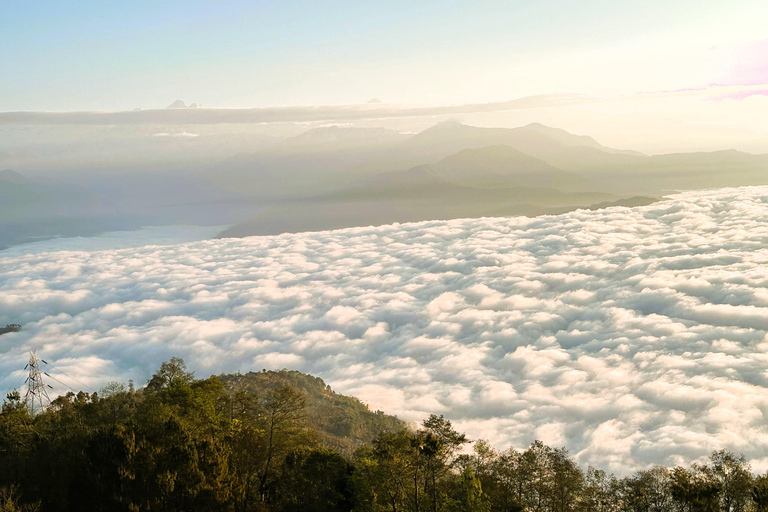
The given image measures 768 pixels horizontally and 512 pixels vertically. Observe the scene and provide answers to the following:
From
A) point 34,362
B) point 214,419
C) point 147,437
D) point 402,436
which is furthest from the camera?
Answer: point 34,362

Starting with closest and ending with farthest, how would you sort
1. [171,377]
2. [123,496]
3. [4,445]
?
[123,496]
[4,445]
[171,377]

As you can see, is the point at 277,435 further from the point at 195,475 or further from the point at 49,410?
the point at 49,410

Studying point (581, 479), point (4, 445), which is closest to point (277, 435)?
point (4, 445)

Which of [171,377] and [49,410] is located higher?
[171,377]

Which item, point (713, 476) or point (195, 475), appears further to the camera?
point (713, 476)

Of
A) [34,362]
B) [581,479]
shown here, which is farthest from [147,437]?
[34,362]

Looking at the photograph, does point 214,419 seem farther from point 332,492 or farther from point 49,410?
point 49,410

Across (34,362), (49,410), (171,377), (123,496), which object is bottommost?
(34,362)
